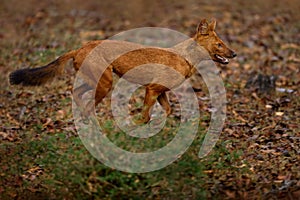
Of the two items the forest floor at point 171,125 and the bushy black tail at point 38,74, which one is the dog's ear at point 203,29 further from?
the bushy black tail at point 38,74

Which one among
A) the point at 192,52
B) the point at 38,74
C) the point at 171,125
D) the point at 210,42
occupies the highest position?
the point at 210,42

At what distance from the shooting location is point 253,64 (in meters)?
11.3

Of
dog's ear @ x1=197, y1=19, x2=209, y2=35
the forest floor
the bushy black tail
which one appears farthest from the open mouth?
the bushy black tail

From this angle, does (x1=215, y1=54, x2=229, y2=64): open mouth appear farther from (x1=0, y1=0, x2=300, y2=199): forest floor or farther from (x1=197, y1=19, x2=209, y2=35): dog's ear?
(x1=0, y1=0, x2=300, y2=199): forest floor

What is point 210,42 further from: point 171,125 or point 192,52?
point 171,125

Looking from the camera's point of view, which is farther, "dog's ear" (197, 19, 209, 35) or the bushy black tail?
the bushy black tail

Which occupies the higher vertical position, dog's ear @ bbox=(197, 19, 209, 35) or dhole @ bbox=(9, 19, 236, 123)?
dog's ear @ bbox=(197, 19, 209, 35)

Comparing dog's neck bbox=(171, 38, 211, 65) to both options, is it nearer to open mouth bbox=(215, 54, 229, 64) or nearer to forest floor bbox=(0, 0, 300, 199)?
open mouth bbox=(215, 54, 229, 64)

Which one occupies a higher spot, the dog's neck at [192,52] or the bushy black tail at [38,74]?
the dog's neck at [192,52]

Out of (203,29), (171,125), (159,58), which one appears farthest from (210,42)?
(171,125)

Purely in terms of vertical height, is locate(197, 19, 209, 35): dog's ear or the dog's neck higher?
locate(197, 19, 209, 35): dog's ear

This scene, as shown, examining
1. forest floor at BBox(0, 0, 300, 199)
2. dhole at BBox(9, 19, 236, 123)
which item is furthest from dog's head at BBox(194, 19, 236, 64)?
forest floor at BBox(0, 0, 300, 199)

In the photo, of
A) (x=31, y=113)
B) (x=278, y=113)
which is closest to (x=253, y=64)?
Answer: (x=278, y=113)

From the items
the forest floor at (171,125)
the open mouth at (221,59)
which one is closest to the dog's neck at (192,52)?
the open mouth at (221,59)
